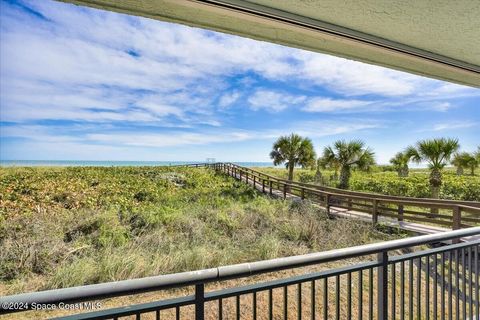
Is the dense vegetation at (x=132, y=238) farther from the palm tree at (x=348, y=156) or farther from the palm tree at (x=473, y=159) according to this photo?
the palm tree at (x=473, y=159)

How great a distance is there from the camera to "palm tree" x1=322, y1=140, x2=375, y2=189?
499 inches

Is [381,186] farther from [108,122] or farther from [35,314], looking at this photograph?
[108,122]

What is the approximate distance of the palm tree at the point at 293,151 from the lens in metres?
16.8

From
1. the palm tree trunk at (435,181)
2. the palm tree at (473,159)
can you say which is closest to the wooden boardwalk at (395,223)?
the palm tree trunk at (435,181)

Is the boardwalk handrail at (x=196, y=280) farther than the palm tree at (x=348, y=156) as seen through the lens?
No

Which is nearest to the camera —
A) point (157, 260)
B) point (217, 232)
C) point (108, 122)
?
point (157, 260)

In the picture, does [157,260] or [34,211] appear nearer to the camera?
[157,260]

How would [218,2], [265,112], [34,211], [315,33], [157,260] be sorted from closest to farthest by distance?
[218,2] < [315,33] < [157,260] < [34,211] < [265,112]

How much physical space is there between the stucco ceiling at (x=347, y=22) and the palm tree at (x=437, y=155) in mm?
10005

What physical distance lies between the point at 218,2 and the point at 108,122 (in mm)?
44266

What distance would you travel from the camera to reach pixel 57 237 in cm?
465

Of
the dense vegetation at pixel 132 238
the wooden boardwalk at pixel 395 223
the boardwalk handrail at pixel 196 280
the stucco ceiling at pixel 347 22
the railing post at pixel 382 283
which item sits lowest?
the wooden boardwalk at pixel 395 223

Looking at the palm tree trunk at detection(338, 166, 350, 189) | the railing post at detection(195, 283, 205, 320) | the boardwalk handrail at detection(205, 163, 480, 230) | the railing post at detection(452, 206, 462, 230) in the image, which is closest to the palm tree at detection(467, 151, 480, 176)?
the boardwalk handrail at detection(205, 163, 480, 230)

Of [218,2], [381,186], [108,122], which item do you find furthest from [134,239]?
[108,122]
